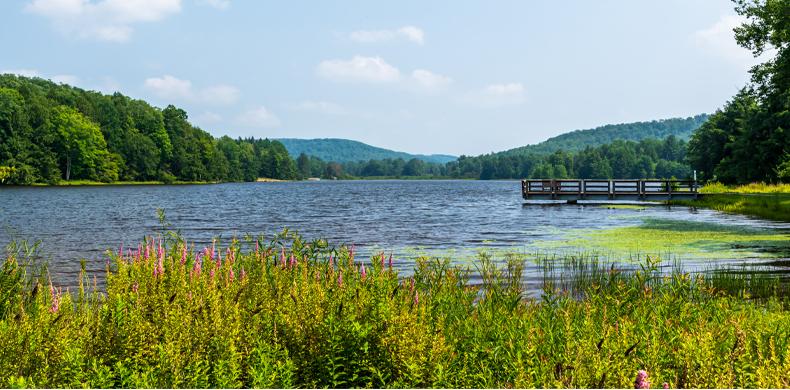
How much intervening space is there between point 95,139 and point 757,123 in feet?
355

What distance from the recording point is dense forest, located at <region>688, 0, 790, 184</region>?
102 feet

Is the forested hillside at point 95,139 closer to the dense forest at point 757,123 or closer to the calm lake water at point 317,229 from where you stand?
the calm lake water at point 317,229

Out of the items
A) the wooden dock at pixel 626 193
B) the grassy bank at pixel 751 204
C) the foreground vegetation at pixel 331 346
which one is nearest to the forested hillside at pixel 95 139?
the wooden dock at pixel 626 193

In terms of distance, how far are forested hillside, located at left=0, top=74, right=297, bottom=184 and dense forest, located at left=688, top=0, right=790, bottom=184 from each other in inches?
3612

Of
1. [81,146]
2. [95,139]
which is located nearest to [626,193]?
[81,146]

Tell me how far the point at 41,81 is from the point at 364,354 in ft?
599

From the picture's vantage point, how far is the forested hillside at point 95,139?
354ft

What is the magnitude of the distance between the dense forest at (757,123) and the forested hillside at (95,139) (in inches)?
3612

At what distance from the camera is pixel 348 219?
148 ft

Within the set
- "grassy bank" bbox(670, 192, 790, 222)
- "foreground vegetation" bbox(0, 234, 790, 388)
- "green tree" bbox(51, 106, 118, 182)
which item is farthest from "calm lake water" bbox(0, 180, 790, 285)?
"green tree" bbox(51, 106, 118, 182)

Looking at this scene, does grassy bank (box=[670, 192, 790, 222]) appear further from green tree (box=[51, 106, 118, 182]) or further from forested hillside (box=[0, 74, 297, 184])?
green tree (box=[51, 106, 118, 182])

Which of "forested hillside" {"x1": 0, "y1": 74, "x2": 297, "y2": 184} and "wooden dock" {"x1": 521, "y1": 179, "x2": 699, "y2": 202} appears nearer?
"wooden dock" {"x1": 521, "y1": 179, "x2": 699, "y2": 202}

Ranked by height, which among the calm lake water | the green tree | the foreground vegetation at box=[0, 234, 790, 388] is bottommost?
the calm lake water

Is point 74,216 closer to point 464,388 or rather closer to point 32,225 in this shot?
point 32,225
